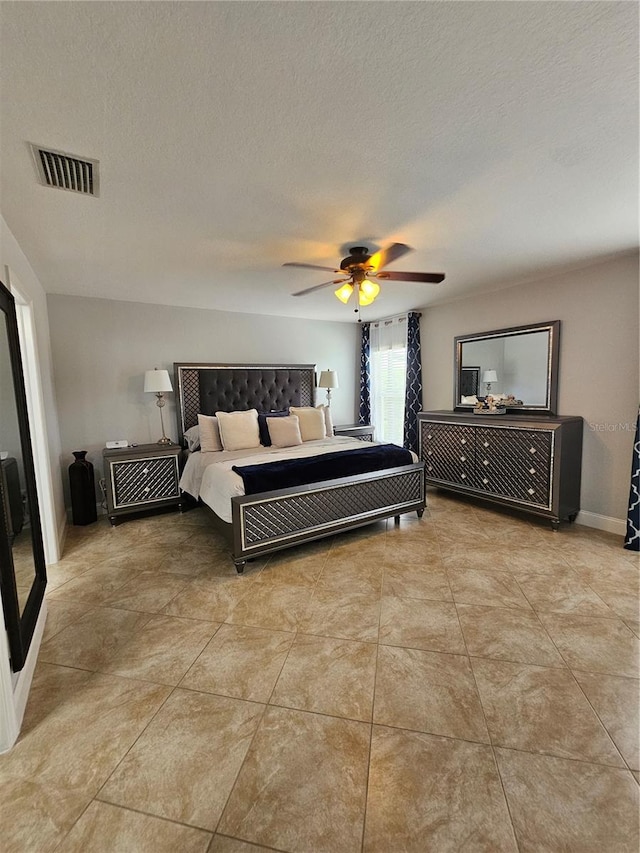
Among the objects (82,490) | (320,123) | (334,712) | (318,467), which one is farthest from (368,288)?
(82,490)

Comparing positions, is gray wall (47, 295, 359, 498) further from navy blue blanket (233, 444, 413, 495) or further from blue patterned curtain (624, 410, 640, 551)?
blue patterned curtain (624, 410, 640, 551)

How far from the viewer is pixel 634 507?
10.0ft

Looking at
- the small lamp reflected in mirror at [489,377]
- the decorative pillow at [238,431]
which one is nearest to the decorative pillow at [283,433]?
the decorative pillow at [238,431]

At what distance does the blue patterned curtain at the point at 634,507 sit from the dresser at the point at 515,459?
18.4 inches

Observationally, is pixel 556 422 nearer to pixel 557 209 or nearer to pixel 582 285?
pixel 582 285

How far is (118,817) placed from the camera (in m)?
1.19

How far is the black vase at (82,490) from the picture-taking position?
3770 mm

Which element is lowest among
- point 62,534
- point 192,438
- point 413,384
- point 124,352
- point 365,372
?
point 62,534

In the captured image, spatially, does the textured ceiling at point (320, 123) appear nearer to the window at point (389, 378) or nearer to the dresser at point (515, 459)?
the dresser at point (515, 459)

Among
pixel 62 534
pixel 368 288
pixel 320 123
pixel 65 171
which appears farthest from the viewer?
pixel 62 534

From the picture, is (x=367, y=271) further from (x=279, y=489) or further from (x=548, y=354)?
(x=548, y=354)

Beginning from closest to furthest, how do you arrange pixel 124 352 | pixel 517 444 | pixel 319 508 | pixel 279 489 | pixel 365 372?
pixel 279 489 → pixel 319 508 → pixel 517 444 → pixel 124 352 → pixel 365 372

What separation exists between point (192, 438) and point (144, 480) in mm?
701

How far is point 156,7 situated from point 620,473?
4.32m
